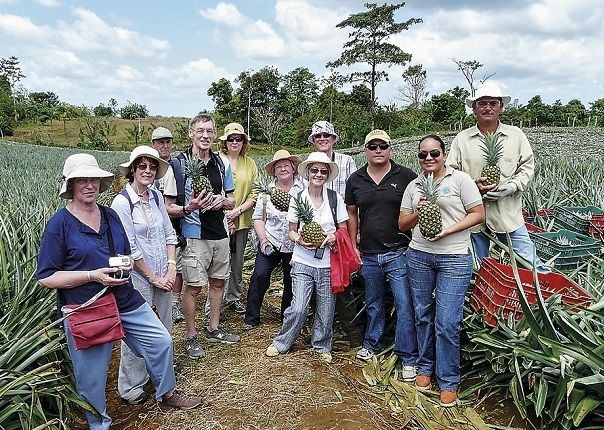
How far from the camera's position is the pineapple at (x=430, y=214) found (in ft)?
10.8

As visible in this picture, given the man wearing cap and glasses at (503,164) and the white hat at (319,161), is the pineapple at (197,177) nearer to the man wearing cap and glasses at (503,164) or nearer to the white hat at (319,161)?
the white hat at (319,161)

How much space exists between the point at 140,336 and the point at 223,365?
111cm

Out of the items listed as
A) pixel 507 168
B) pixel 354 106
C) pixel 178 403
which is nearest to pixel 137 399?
pixel 178 403

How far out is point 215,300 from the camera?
456 cm

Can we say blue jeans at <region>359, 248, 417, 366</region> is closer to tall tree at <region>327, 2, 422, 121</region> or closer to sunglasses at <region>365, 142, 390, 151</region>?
sunglasses at <region>365, 142, 390, 151</region>

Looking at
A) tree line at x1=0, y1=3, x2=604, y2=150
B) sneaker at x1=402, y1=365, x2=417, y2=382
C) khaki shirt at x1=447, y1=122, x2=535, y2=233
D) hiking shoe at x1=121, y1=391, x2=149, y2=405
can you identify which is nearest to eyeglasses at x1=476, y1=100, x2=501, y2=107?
khaki shirt at x1=447, y1=122, x2=535, y2=233

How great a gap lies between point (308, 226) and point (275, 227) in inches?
30.4

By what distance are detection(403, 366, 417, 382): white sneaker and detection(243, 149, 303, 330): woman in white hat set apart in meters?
1.44

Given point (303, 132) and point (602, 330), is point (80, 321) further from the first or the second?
point (303, 132)

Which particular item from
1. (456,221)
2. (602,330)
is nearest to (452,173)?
(456,221)

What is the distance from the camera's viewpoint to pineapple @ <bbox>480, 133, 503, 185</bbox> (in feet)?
12.0

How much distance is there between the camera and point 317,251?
Result: 408 cm

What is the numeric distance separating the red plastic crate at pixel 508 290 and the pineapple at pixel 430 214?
54 centimetres

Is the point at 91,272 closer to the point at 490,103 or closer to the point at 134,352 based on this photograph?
the point at 134,352
